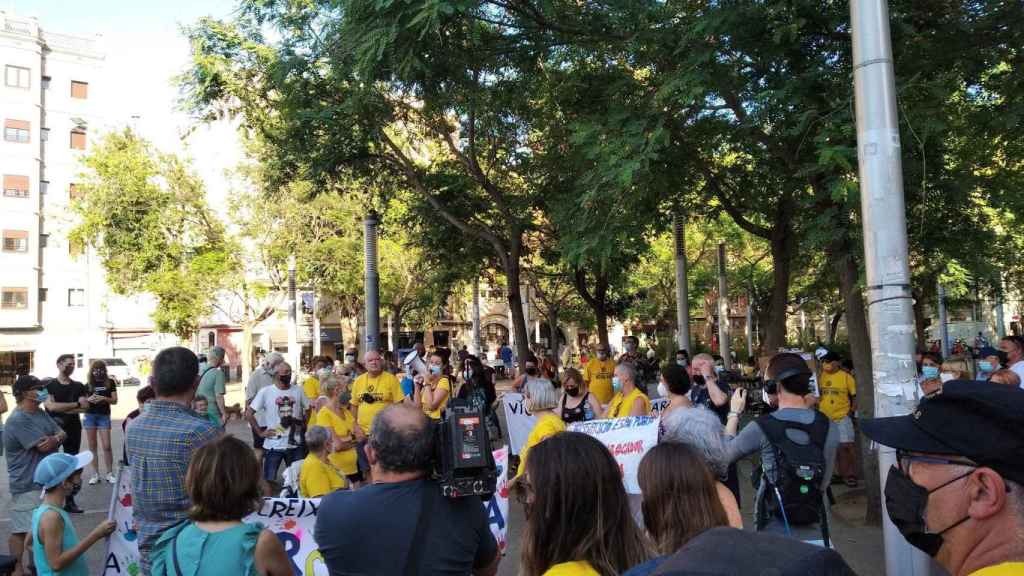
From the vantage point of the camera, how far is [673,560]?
1120 millimetres

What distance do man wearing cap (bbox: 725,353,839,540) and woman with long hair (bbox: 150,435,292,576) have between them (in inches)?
103

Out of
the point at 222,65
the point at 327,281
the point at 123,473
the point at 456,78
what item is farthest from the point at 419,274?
the point at 123,473

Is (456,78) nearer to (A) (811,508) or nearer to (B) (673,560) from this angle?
(A) (811,508)

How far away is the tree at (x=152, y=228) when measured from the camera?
28.8 metres

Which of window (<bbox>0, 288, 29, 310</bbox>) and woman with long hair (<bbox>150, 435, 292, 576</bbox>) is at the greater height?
window (<bbox>0, 288, 29, 310</bbox>)

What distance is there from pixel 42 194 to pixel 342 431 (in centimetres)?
4809

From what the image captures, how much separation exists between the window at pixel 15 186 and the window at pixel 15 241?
7.29 feet

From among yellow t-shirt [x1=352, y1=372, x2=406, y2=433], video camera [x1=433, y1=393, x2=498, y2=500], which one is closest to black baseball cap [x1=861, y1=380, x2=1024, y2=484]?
video camera [x1=433, y1=393, x2=498, y2=500]

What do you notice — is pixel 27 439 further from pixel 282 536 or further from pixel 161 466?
pixel 161 466

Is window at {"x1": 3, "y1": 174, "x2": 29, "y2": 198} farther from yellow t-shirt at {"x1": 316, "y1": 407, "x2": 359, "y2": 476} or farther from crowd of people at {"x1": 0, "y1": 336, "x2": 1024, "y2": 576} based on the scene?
yellow t-shirt at {"x1": 316, "y1": 407, "x2": 359, "y2": 476}

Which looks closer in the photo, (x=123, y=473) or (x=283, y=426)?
(x=123, y=473)

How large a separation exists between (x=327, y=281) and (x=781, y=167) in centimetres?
2638

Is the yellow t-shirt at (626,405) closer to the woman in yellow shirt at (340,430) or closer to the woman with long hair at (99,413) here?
the woman in yellow shirt at (340,430)

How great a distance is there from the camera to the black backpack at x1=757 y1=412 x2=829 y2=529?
4.39m
